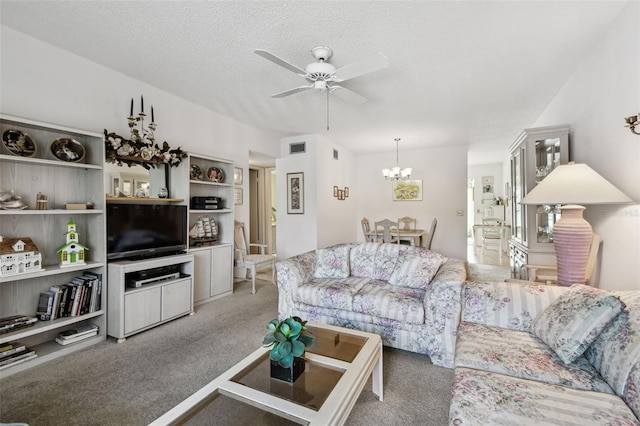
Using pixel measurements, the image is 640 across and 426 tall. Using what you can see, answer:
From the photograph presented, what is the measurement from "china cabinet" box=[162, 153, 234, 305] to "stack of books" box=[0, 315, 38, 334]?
→ 1.47m

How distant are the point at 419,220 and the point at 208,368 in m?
5.58

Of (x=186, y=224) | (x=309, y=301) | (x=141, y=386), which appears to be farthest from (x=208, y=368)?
(x=186, y=224)

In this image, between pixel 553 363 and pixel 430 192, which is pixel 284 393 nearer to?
pixel 553 363

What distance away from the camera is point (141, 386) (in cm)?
195

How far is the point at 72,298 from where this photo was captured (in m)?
2.49

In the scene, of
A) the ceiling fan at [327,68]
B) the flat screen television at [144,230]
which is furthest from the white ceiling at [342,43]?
the flat screen television at [144,230]

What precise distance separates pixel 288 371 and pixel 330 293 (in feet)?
3.92

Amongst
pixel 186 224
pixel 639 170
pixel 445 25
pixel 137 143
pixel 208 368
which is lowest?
pixel 208 368

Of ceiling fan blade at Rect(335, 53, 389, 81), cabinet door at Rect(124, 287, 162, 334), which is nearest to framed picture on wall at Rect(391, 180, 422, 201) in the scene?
ceiling fan blade at Rect(335, 53, 389, 81)

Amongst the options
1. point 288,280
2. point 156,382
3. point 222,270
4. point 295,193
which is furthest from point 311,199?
point 156,382

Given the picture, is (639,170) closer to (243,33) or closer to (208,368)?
(243,33)

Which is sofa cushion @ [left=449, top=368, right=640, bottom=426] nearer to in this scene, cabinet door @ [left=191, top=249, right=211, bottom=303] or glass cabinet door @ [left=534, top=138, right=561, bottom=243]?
glass cabinet door @ [left=534, top=138, right=561, bottom=243]

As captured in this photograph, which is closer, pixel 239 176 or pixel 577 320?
pixel 577 320

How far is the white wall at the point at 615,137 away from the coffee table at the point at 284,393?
1875 millimetres
